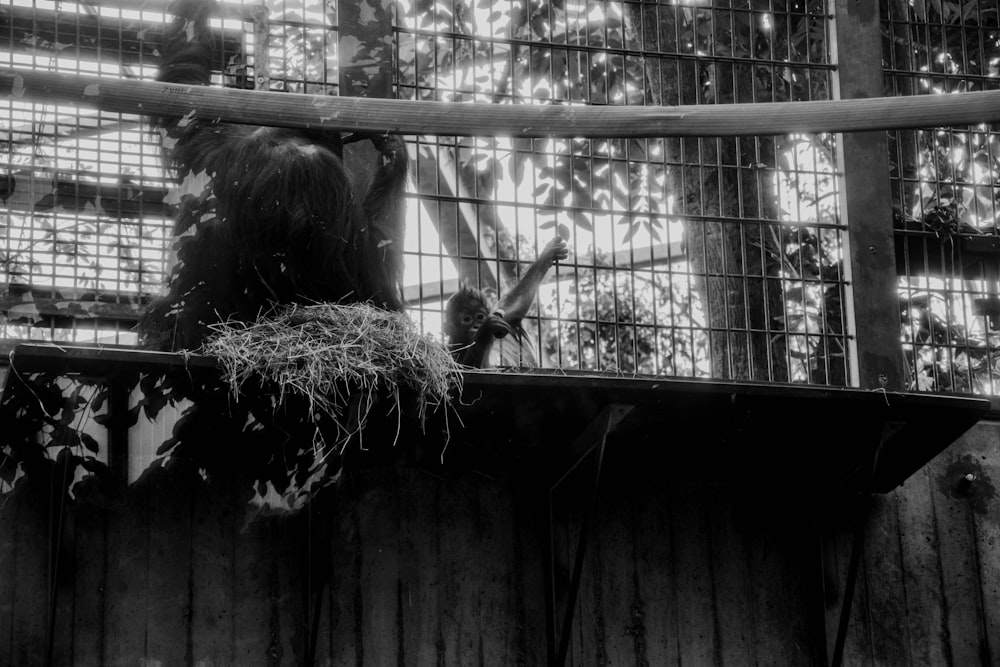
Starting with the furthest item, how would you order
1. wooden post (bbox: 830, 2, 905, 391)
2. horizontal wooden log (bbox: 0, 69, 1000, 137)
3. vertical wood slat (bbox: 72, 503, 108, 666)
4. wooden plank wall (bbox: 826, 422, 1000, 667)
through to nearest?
wooden post (bbox: 830, 2, 905, 391) < wooden plank wall (bbox: 826, 422, 1000, 667) < vertical wood slat (bbox: 72, 503, 108, 666) < horizontal wooden log (bbox: 0, 69, 1000, 137)

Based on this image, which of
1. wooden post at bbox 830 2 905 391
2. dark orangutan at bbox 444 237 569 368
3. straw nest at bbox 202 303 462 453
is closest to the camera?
straw nest at bbox 202 303 462 453

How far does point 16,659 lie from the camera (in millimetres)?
4895

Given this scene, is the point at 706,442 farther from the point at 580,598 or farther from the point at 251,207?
the point at 251,207

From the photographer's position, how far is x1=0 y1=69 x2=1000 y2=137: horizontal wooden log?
4840 millimetres

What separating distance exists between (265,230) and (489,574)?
1.64 m

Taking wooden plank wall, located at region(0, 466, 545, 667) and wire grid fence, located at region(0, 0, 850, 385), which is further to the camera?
wire grid fence, located at region(0, 0, 850, 385)

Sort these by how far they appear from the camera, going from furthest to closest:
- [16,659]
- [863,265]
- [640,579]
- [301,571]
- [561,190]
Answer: [561,190], [863,265], [640,579], [301,571], [16,659]

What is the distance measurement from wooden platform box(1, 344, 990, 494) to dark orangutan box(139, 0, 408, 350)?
733 millimetres

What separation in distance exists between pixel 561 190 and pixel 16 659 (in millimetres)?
4698

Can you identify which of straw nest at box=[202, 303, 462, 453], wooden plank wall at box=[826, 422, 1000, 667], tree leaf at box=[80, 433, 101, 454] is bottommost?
wooden plank wall at box=[826, 422, 1000, 667]

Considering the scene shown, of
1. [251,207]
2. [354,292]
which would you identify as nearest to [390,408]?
[354,292]

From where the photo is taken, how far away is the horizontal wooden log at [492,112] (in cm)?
484

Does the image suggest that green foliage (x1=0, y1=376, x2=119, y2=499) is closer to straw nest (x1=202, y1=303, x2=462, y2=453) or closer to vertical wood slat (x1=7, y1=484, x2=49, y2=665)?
vertical wood slat (x1=7, y1=484, x2=49, y2=665)

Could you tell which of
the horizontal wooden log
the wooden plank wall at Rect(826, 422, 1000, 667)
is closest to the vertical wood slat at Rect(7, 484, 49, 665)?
the horizontal wooden log
